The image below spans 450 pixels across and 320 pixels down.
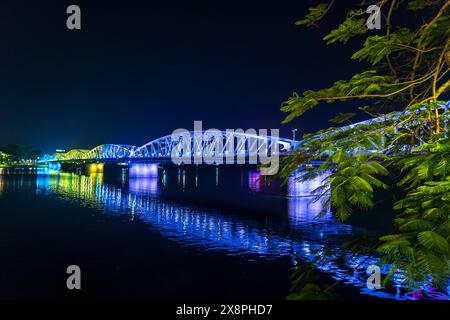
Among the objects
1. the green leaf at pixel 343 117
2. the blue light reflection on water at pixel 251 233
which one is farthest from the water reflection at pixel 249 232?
the green leaf at pixel 343 117

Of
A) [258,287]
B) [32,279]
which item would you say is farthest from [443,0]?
[32,279]

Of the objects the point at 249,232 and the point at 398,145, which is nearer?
the point at 398,145

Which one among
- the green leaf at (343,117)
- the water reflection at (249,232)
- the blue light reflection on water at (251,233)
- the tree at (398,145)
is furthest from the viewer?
the water reflection at (249,232)

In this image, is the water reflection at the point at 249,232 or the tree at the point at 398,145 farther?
the water reflection at the point at 249,232

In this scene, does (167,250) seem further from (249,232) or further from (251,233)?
(249,232)

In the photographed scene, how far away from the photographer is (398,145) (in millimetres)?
3791

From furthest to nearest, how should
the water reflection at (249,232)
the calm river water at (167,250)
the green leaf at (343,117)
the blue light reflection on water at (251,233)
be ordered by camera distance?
the water reflection at (249,232) < the blue light reflection on water at (251,233) < the calm river water at (167,250) < the green leaf at (343,117)

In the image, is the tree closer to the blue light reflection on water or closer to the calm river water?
the calm river water

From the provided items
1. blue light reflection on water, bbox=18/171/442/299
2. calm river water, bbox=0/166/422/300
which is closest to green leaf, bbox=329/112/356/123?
calm river water, bbox=0/166/422/300

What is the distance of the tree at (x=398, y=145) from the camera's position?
99.5 inches

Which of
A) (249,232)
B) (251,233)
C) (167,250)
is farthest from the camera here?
(249,232)

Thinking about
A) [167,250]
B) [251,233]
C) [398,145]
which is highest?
[398,145]

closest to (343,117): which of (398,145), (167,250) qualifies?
(398,145)

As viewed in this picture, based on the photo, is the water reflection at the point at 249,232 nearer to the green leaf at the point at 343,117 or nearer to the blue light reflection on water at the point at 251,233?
the blue light reflection on water at the point at 251,233
